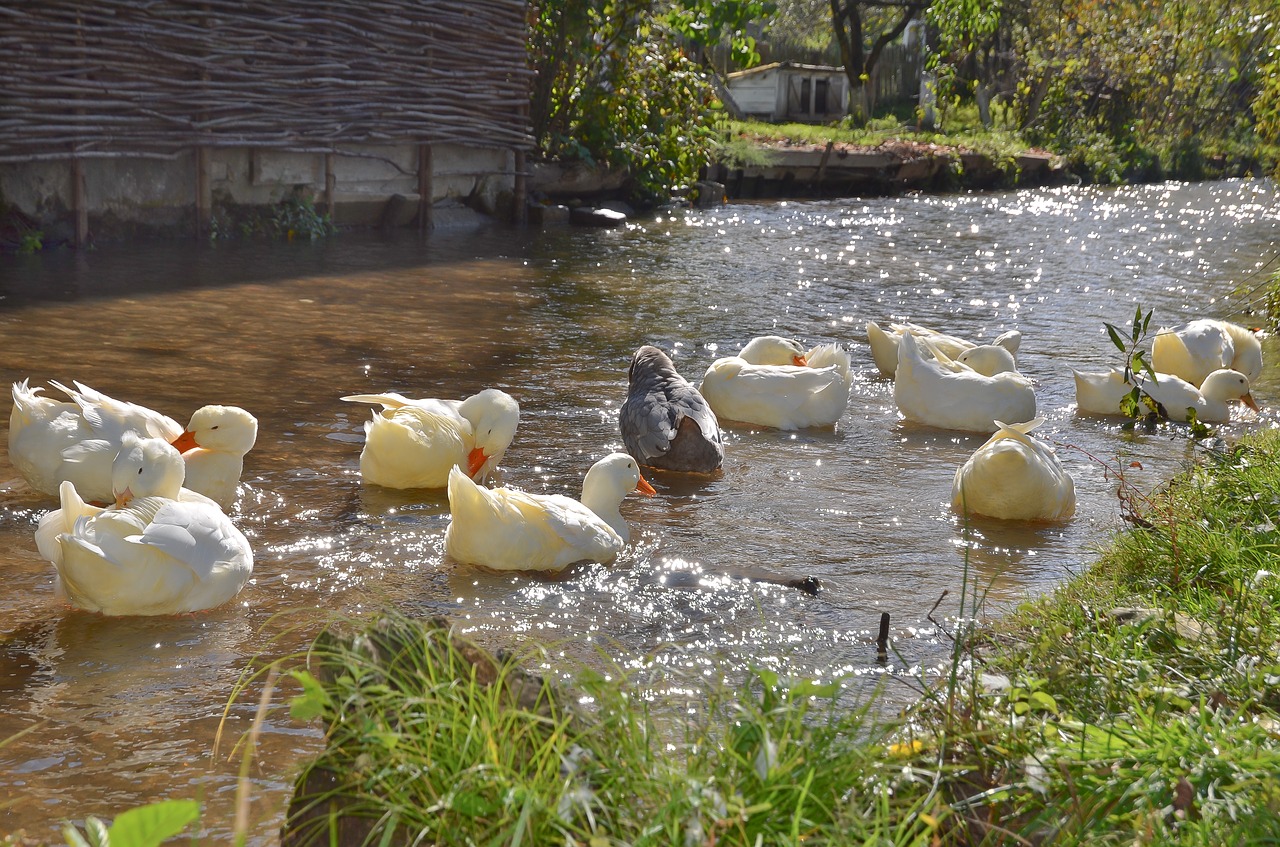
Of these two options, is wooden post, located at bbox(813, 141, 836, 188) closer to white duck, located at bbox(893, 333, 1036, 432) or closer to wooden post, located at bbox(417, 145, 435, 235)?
wooden post, located at bbox(417, 145, 435, 235)

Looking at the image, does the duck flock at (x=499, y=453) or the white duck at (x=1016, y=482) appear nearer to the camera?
the duck flock at (x=499, y=453)

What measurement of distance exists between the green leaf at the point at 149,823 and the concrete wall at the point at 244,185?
9.54 metres

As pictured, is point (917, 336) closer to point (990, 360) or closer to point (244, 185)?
point (990, 360)

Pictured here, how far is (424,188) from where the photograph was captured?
1278 centimetres

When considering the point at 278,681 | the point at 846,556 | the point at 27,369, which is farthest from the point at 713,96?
the point at 278,681

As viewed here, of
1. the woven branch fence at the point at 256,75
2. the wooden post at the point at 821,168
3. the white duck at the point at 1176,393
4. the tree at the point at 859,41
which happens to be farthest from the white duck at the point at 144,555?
the tree at the point at 859,41

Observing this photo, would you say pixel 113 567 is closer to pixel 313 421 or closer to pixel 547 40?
pixel 313 421

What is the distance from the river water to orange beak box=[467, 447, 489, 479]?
7.2 inches

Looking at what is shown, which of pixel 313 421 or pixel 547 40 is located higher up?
pixel 547 40

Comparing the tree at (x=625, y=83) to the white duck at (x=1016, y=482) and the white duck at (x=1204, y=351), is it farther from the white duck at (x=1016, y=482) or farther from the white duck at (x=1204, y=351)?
the white duck at (x=1016, y=482)

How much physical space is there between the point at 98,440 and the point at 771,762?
3.05 m

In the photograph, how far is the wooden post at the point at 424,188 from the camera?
41.7 feet

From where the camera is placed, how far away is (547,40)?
14.5 m

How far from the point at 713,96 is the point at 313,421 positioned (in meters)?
12.8
